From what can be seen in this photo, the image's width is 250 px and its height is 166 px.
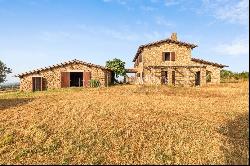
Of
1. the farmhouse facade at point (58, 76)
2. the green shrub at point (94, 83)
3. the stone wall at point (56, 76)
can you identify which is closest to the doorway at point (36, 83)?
the farmhouse facade at point (58, 76)

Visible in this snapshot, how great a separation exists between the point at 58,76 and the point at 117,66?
13060 mm

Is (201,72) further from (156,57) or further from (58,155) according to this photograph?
(58,155)

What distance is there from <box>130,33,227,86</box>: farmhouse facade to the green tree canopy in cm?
800

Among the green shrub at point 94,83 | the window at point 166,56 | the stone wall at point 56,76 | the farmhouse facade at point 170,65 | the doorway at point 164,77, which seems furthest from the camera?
the window at point 166,56

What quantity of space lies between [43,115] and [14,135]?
376 centimetres

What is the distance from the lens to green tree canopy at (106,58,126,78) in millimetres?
52688

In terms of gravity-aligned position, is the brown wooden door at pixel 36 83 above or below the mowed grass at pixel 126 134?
above

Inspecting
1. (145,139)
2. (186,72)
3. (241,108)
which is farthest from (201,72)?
(145,139)

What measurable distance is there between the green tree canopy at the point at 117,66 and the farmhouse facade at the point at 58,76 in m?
9.92

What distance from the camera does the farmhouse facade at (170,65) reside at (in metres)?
44.5

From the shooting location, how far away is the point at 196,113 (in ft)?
67.3

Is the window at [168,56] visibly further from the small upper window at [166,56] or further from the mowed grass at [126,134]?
the mowed grass at [126,134]

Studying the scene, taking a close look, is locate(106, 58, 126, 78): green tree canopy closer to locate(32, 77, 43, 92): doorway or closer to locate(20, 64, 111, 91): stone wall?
locate(20, 64, 111, 91): stone wall

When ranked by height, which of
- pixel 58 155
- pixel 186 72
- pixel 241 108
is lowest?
pixel 58 155
